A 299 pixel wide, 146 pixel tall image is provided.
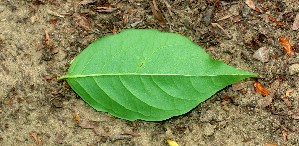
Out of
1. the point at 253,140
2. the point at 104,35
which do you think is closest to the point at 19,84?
the point at 104,35

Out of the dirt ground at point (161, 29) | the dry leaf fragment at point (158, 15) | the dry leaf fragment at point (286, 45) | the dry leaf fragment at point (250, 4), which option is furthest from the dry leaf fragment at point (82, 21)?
the dry leaf fragment at point (286, 45)

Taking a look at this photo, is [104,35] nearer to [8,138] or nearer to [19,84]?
[19,84]

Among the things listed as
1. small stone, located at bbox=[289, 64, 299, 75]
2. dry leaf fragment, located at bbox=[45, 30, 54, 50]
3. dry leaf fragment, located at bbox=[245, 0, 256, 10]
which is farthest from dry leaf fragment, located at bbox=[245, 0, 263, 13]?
dry leaf fragment, located at bbox=[45, 30, 54, 50]

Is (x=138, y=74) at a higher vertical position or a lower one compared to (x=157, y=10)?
lower

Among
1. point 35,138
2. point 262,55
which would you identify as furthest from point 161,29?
point 35,138

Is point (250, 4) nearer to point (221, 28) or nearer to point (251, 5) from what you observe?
point (251, 5)
